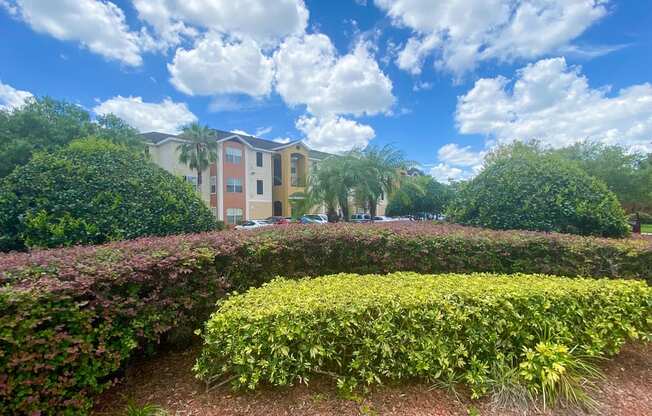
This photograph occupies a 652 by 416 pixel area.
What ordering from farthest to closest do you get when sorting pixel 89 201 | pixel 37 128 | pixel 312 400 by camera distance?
pixel 37 128 < pixel 89 201 < pixel 312 400

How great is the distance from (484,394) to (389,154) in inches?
608

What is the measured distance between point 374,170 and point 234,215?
17074 mm

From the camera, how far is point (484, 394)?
8.11ft

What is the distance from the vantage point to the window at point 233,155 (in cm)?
2850

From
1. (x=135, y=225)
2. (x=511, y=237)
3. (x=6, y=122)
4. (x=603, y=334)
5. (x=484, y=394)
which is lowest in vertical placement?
(x=484, y=394)

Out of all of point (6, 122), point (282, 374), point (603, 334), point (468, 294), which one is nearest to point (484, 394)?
point (468, 294)

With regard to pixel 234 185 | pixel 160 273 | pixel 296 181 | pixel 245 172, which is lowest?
pixel 160 273

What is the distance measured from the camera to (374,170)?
16.6 metres

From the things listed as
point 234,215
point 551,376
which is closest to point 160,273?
point 551,376

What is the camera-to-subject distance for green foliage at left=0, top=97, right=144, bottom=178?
13781 mm

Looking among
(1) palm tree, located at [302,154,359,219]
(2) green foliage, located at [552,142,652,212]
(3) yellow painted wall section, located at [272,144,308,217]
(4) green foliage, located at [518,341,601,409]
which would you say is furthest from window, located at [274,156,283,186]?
(4) green foliage, located at [518,341,601,409]

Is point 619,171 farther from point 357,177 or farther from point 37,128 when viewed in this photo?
point 37,128

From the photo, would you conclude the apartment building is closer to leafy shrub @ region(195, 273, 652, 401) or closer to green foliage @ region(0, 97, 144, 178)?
green foliage @ region(0, 97, 144, 178)

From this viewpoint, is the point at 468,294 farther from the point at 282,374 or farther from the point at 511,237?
the point at 511,237
